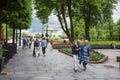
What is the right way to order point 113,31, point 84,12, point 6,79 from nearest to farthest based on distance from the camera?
point 6,79 → point 84,12 → point 113,31

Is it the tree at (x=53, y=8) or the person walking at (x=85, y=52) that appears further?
the tree at (x=53, y=8)

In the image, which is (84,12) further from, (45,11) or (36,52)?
(36,52)

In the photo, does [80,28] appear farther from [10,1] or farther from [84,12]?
[10,1]

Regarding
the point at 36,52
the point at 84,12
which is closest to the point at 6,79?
the point at 36,52

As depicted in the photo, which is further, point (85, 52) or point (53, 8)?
Result: point (53, 8)

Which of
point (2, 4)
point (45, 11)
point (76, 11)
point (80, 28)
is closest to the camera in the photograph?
point (2, 4)

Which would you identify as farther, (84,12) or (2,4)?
(84,12)

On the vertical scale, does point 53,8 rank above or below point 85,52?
above

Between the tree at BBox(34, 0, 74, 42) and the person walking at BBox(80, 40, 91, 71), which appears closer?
the person walking at BBox(80, 40, 91, 71)

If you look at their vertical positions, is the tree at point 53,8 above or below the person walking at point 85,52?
above

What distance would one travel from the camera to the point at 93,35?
118500mm

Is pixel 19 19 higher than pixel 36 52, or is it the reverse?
pixel 19 19

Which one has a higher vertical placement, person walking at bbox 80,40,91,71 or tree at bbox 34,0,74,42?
tree at bbox 34,0,74,42

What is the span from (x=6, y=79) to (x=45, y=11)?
4079 centimetres
